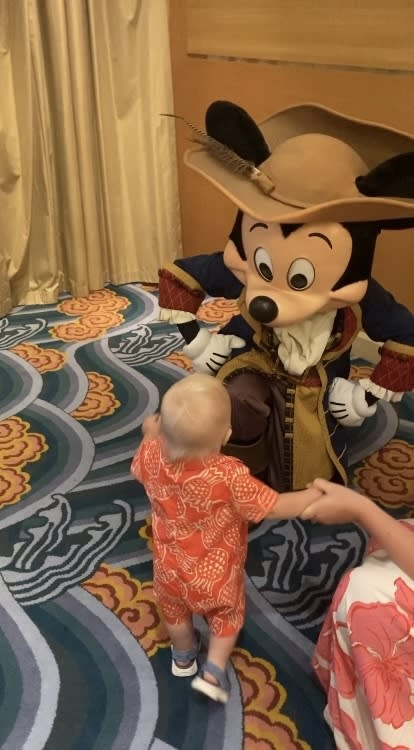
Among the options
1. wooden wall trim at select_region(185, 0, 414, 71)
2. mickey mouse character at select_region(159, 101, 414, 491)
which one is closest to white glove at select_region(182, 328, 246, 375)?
mickey mouse character at select_region(159, 101, 414, 491)

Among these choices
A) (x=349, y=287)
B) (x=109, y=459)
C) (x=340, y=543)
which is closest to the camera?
(x=349, y=287)

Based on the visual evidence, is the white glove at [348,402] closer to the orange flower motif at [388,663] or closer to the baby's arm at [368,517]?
the baby's arm at [368,517]

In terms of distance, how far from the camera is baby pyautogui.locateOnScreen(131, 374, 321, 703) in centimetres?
98

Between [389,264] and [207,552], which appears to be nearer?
[207,552]

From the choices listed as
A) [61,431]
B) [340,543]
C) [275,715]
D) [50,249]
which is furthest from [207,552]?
[50,249]

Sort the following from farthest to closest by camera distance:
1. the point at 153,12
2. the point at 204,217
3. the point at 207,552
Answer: the point at 204,217
the point at 153,12
the point at 207,552

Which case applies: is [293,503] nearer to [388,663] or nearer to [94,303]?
[388,663]

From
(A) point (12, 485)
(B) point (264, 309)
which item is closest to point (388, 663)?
(B) point (264, 309)

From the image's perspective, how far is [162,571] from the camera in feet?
3.60

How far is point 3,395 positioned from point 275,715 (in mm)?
1229

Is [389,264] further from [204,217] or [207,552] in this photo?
[207,552]

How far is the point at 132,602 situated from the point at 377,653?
0.55 metres

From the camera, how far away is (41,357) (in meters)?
2.23

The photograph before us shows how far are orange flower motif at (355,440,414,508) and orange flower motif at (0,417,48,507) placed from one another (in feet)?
2.55
